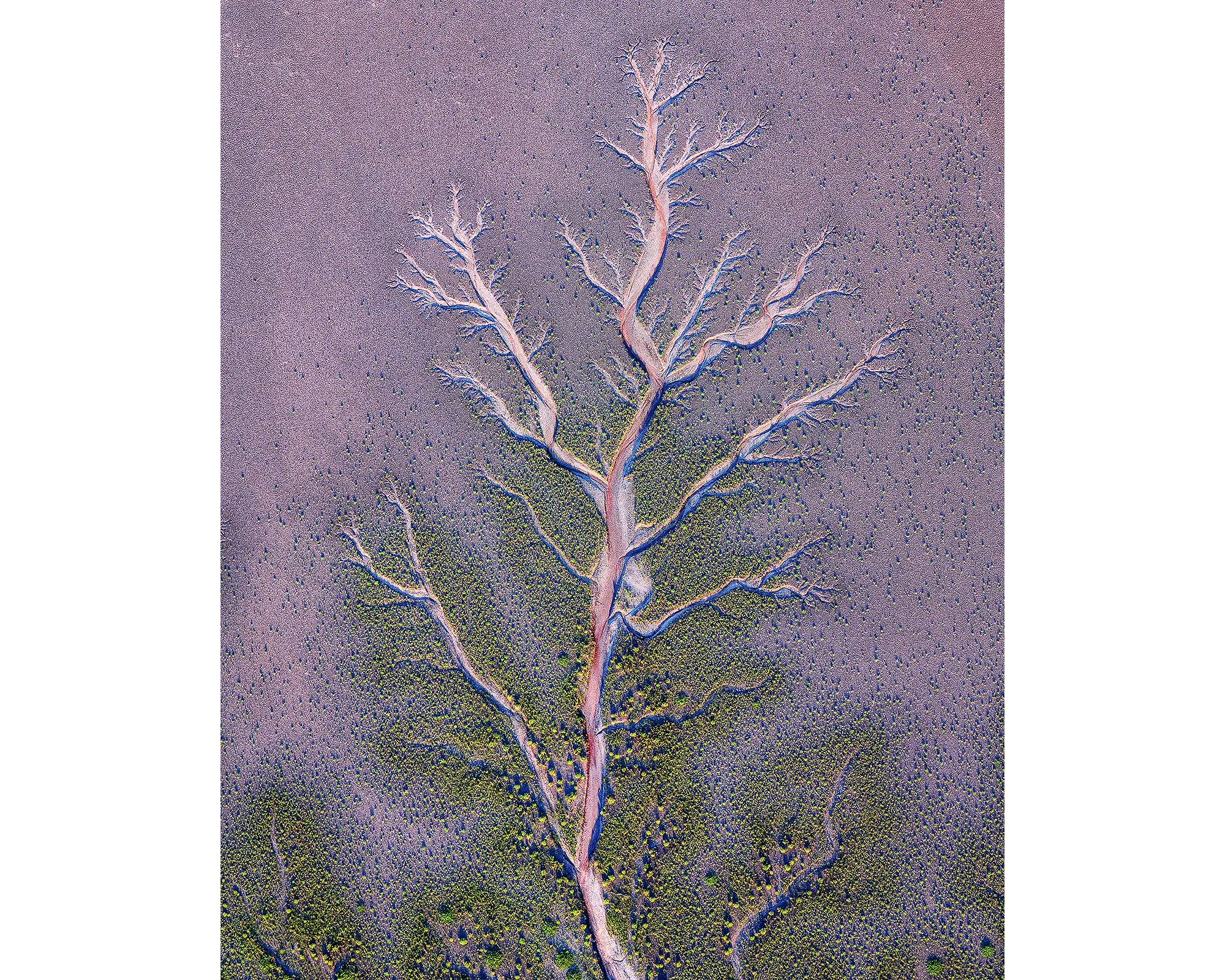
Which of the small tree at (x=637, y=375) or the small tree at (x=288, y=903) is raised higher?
the small tree at (x=637, y=375)

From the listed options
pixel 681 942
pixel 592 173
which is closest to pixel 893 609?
pixel 681 942

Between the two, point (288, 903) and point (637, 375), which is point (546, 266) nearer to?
point (637, 375)

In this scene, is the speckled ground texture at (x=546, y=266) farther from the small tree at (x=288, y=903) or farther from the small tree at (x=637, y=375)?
the small tree at (x=288, y=903)

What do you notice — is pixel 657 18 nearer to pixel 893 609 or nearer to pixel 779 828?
pixel 893 609

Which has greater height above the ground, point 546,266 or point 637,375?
point 546,266

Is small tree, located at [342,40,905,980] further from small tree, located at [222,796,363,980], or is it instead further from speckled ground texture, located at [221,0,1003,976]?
Result: small tree, located at [222,796,363,980]

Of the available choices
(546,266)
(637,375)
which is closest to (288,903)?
(637,375)

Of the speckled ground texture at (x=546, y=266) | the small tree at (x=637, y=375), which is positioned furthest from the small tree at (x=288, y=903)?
the small tree at (x=637, y=375)
